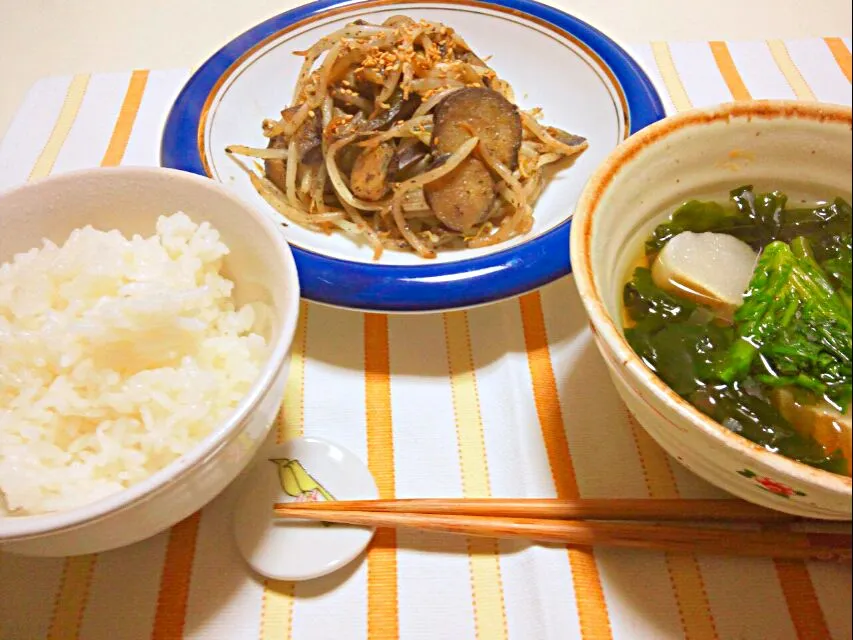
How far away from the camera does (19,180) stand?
1.75 metres

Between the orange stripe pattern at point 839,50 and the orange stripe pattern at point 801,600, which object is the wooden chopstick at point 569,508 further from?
the orange stripe pattern at point 839,50

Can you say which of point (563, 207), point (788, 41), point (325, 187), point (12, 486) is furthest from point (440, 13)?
point (12, 486)

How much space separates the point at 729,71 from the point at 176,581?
6.69 feet

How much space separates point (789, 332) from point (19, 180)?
6.24 feet

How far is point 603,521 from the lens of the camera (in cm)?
104

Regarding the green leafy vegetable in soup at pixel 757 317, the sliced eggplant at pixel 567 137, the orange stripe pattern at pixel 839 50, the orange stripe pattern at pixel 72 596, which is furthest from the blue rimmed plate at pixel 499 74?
the orange stripe pattern at pixel 839 50

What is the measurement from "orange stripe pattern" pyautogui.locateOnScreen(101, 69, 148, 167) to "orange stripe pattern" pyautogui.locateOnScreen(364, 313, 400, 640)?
974 millimetres

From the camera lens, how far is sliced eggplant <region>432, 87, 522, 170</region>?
1.50 m

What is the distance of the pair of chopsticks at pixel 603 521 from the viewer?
97 cm

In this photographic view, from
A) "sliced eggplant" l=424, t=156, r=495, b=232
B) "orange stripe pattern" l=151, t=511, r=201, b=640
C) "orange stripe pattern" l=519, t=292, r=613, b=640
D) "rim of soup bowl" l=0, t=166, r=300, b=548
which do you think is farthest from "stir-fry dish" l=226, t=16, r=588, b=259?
"orange stripe pattern" l=151, t=511, r=201, b=640

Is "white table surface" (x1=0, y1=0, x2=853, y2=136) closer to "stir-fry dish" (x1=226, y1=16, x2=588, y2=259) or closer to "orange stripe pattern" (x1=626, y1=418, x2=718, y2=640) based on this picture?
"stir-fry dish" (x1=226, y1=16, x2=588, y2=259)

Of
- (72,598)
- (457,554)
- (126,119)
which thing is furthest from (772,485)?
(126,119)

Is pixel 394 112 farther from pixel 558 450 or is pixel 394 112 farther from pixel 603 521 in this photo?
pixel 603 521

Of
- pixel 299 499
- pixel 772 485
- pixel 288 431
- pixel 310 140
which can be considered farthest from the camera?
pixel 310 140
